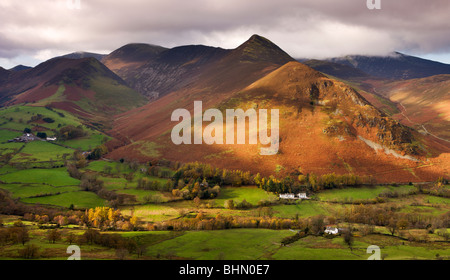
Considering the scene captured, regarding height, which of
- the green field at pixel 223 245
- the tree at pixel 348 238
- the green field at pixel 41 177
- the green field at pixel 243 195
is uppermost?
the green field at pixel 41 177

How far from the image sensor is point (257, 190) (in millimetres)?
128125

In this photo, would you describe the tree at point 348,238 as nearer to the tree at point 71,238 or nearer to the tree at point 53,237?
the tree at point 71,238

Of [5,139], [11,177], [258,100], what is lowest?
[11,177]

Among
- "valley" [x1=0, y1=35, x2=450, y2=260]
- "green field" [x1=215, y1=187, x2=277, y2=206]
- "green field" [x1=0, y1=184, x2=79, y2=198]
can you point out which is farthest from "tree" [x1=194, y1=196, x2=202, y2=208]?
"green field" [x1=0, y1=184, x2=79, y2=198]

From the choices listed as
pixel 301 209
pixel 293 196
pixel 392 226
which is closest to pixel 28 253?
pixel 301 209

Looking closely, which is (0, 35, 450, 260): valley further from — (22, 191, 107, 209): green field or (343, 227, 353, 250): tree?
(22, 191, 107, 209): green field

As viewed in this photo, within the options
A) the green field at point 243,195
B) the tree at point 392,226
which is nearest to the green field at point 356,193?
the tree at point 392,226
